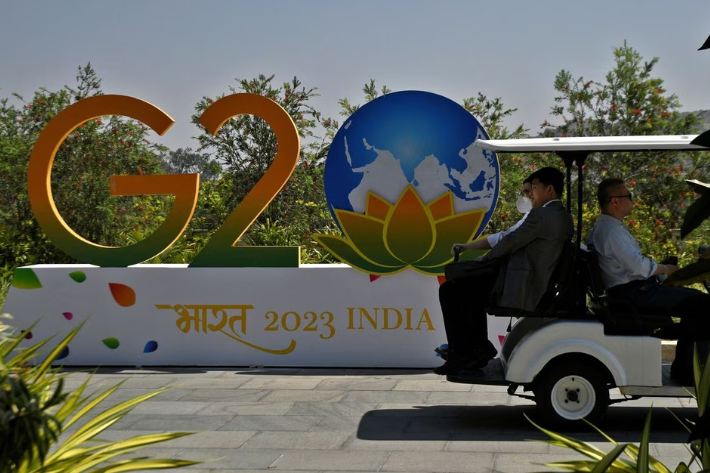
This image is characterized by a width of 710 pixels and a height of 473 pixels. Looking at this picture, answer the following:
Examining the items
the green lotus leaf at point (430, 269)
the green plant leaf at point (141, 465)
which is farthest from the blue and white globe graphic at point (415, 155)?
the green plant leaf at point (141, 465)

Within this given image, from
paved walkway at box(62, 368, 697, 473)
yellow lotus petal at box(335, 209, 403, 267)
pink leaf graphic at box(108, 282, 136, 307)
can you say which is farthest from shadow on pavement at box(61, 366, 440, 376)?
yellow lotus petal at box(335, 209, 403, 267)

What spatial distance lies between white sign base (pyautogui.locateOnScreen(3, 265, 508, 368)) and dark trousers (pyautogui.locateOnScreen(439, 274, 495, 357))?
2.66 m

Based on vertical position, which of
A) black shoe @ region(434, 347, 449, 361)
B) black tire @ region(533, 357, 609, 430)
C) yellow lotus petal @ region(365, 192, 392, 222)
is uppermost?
yellow lotus petal @ region(365, 192, 392, 222)

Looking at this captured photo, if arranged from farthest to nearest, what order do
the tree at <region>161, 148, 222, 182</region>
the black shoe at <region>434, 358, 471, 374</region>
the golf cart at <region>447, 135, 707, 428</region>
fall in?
1. the tree at <region>161, 148, 222, 182</region>
2. the black shoe at <region>434, 358, 471, 374</region>
3. the golf cart at <region>447, 135, 707, 428</region>

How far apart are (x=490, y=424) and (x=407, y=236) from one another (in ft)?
9.96

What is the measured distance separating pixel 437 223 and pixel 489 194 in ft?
1.99

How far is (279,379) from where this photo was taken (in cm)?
952

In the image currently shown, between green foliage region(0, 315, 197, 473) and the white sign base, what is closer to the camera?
green foliage region(0, 315, 197, 473)

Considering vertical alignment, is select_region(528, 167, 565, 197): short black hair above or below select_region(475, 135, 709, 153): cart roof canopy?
below

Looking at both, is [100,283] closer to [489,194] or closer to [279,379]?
[279,379]

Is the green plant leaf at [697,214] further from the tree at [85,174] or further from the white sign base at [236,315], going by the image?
the tree at [85,174]

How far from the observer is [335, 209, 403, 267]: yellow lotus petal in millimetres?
10125

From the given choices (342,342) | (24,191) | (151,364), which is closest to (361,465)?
(342,342)

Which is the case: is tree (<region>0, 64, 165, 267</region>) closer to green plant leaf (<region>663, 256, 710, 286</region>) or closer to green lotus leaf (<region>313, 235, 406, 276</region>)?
green lotus leaf (<region>313, 235, 406, 276</region>)
